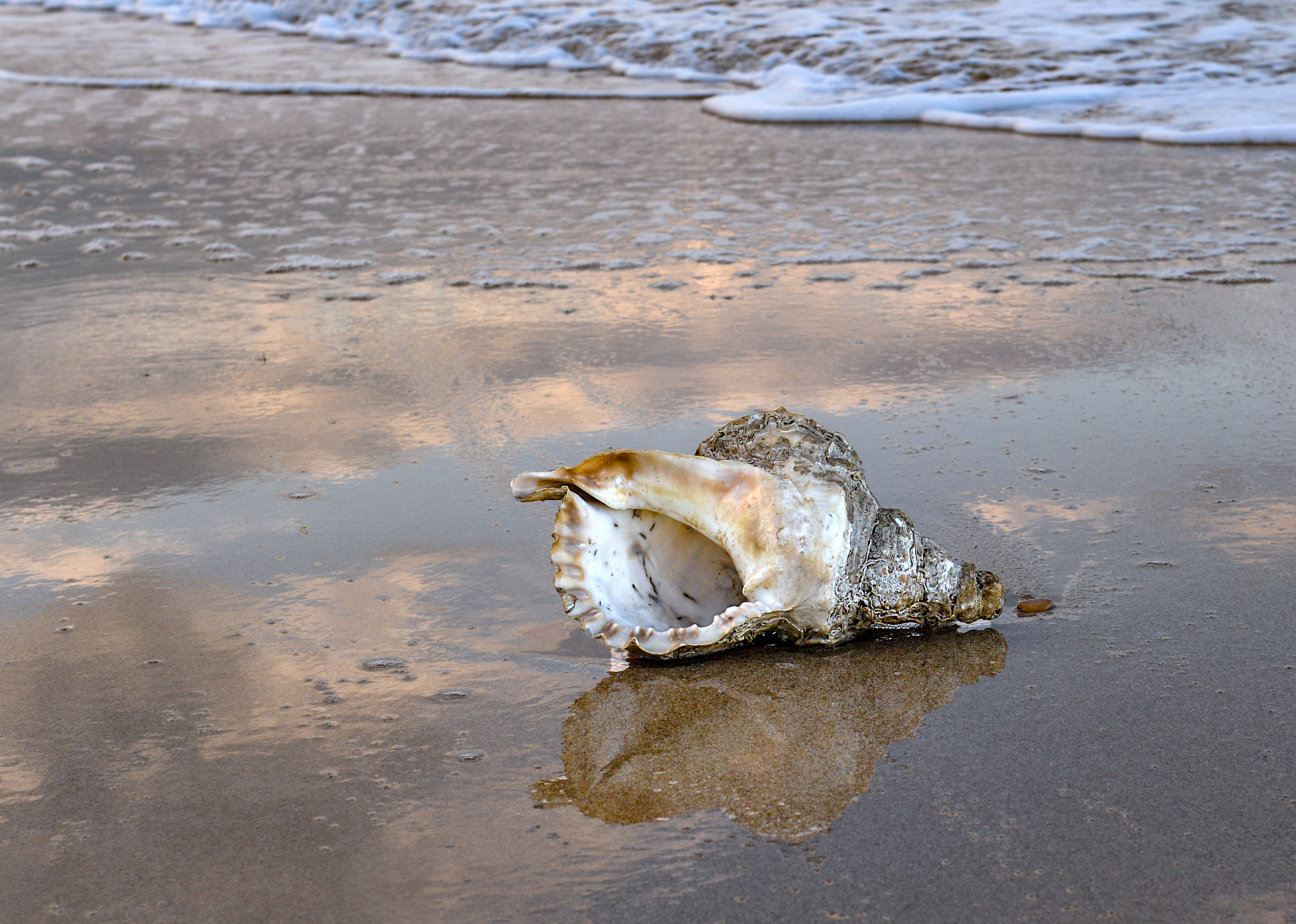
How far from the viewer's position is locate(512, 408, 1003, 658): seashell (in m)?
1.84

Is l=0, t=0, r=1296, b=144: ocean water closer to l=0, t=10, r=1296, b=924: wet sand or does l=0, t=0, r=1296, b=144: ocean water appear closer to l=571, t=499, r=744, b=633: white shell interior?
l=0, t=10, r=1296, b=924: wet sand

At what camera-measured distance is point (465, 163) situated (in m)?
6.55

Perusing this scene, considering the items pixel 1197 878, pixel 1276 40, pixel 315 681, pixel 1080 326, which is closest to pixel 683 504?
pixel 315 681

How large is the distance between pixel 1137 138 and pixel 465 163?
4.24 m

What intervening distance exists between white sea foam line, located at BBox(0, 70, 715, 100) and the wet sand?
4.23m

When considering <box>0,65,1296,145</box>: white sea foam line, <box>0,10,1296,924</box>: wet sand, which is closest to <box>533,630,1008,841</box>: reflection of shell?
<box>0,10,1296,924</box>: wet sand

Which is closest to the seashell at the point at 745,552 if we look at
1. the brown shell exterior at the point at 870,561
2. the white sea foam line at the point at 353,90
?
the brown shell exterior at the point at 870,561

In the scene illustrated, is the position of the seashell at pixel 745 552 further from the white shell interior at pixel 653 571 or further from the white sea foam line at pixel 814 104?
the white sea foam line at pixel 814 104

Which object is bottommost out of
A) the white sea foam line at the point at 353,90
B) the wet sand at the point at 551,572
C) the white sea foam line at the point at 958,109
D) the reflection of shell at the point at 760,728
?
the reflection of shell at the point at 760,728

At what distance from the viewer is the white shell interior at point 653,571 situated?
1.89 m

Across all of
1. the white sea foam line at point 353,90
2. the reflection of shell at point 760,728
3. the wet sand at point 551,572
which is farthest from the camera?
the white sea foam line at point 353,90

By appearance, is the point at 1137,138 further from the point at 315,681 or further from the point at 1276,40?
the point at 315,681

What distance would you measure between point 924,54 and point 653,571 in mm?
8887

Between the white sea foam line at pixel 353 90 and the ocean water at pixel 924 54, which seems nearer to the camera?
the ocean water at pixel 924 54
